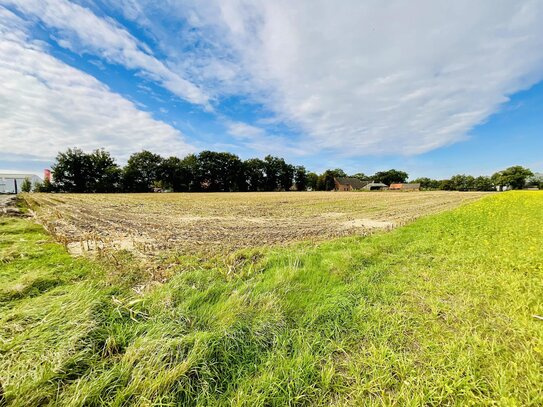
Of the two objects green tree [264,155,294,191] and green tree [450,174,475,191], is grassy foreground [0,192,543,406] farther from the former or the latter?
A: green tree [450,174,475,191]

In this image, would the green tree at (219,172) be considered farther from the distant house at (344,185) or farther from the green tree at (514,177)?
the green tree at (514,177)

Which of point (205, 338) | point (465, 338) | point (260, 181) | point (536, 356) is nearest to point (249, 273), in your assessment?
point (205, 338)

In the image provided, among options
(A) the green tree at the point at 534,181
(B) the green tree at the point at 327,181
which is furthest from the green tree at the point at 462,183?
(B) the green tree at the point at 327,181

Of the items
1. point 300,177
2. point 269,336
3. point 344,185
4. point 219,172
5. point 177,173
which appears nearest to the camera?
point 269,336

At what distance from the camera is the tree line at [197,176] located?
57062 millimetres

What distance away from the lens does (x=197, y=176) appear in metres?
72.2

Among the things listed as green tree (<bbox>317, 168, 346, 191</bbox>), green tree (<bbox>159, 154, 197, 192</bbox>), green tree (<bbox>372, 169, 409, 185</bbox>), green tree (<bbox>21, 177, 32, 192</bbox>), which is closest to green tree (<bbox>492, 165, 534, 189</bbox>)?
green tree (<bbox>372, 169, 409, 185</bbox>)

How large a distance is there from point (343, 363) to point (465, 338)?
164 centimetres

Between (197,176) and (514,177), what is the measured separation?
116 meters

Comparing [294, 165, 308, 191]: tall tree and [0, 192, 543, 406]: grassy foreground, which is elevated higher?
[294, 165, 308, 191]: tall tree

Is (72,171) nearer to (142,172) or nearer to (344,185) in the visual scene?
(142,172)

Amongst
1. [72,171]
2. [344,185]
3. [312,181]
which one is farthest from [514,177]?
[72,171]

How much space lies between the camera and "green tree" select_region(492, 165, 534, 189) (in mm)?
85062

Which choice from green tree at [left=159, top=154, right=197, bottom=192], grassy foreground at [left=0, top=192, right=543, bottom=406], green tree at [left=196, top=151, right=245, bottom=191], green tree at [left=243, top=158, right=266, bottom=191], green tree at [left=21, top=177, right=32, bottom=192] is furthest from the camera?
green tree at [left=243, top=158, right=266, bottom=191]
